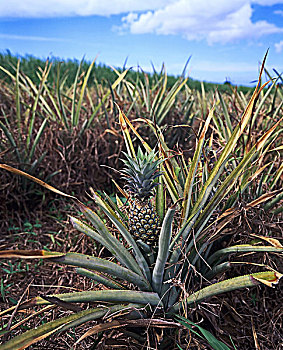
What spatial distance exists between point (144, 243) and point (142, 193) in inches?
7.3

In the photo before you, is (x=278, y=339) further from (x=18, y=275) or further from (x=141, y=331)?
(x=18, y=275)

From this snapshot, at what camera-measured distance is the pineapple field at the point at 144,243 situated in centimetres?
115

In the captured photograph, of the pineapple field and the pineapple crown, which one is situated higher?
the pineapple crown

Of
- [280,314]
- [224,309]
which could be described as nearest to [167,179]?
[224,309]

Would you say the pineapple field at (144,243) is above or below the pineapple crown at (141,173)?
below

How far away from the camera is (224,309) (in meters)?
1.64

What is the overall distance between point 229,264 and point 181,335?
339 millimetres

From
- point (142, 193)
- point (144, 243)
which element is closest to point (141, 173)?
point (142, 193)

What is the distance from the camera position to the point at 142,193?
1206 millimetres

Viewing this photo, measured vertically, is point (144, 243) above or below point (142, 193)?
below

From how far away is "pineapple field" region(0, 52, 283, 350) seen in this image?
1.15m

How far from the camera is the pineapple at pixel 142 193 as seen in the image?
1165 mm

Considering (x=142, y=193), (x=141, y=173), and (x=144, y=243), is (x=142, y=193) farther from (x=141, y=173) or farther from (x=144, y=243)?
(x=144, y=243)

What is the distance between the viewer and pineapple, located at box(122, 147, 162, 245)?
1165 mm
